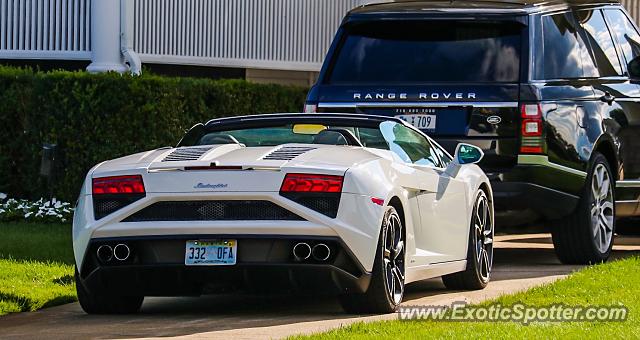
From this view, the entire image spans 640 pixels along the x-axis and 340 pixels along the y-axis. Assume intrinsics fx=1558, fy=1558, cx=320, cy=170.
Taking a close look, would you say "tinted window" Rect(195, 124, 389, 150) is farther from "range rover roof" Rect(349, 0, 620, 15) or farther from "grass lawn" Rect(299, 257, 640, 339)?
"range rover roof" Rect(349, 0, 620, 15)

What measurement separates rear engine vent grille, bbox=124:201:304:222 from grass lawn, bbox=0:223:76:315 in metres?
1.33

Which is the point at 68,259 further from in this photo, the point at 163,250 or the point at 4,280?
the point at 163,250

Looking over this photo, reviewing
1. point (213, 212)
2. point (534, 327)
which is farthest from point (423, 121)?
point (534, 327)

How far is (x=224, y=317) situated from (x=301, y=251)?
0.73 m

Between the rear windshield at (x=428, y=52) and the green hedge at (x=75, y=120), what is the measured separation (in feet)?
13.6

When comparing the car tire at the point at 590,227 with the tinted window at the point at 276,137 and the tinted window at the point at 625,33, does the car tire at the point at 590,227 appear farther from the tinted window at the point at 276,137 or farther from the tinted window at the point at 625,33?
the tinted window at the point at 276,137

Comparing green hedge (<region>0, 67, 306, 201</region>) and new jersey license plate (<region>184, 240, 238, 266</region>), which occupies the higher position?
new jersey license plate (<region>184, 240, 238, 266</region>)

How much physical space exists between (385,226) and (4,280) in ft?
10.4

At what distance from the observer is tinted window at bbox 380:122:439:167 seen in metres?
9.97

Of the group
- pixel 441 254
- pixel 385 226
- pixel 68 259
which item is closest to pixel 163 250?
pixel 385 226

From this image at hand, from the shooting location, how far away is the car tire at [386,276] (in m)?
8.85

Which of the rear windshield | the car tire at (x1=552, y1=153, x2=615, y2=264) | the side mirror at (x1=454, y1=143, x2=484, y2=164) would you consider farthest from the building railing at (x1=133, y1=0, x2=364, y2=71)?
the side mirror at (x1=454, y1=143, x2=484, y2=164)

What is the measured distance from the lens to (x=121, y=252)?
351 inches

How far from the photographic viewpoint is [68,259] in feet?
40.3
